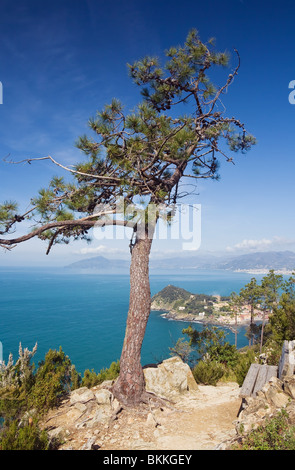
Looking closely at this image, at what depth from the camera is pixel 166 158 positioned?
18.1ft

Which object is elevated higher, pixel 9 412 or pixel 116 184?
pixel 116 184

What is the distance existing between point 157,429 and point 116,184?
435 centimetres

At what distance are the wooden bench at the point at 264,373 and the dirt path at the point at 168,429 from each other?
604mm

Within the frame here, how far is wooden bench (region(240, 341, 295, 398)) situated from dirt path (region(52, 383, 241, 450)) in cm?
60

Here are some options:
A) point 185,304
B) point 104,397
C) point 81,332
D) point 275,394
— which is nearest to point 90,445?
point 104,397

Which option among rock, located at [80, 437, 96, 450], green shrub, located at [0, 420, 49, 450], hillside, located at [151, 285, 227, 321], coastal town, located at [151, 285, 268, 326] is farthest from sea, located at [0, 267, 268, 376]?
green shrub, located at [0, 420, 49, 450]

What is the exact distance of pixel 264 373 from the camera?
14.4ft

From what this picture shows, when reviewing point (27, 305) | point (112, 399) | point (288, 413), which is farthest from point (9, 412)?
point (27, 305)

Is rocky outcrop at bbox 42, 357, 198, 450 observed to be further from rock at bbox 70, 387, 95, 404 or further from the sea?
the sea

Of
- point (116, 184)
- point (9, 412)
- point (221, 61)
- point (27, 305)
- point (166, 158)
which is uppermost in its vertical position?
point (221, 61)

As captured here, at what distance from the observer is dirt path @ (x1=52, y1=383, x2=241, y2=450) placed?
11.6 ft

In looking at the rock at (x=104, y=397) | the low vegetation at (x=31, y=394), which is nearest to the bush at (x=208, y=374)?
the low vegetation at (x=31, y=394)

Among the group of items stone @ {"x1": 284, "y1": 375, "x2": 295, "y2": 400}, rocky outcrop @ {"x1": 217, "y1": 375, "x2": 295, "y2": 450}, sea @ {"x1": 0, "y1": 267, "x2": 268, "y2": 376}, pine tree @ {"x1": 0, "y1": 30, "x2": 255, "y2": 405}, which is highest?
pine tree @ {"x1": 0, "y1": 30, "x2": 255, "y2": 405}
